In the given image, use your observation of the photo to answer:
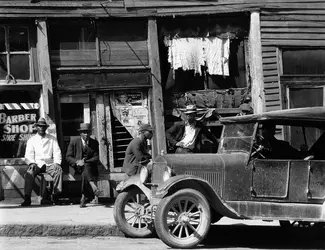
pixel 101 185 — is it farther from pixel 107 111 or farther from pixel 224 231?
pixel 224 231

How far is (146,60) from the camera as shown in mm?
15930

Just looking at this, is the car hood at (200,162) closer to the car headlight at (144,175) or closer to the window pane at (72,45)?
the car headlight at (144,175)

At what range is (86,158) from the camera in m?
14.1

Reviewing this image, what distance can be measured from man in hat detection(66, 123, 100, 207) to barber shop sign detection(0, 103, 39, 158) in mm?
1170

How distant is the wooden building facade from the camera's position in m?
15.0

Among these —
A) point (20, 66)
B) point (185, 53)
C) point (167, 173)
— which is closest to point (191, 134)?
point (167, 173)

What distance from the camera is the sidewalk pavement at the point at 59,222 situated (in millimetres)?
10805

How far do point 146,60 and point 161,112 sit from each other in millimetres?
1209

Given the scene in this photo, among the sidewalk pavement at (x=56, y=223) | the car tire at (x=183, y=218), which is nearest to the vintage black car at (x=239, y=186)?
the car tire at (x=183, y=218)

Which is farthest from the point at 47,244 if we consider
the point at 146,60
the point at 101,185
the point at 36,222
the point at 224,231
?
the point at 146,60

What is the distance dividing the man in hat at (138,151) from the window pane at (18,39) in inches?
151

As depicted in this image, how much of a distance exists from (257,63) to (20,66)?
5253 millimetres

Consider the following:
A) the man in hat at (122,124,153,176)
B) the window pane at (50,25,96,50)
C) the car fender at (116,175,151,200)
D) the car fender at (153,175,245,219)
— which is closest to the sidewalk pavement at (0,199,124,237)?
the car fender at (116,175,151,200)

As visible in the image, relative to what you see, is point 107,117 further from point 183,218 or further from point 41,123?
point 183,218
